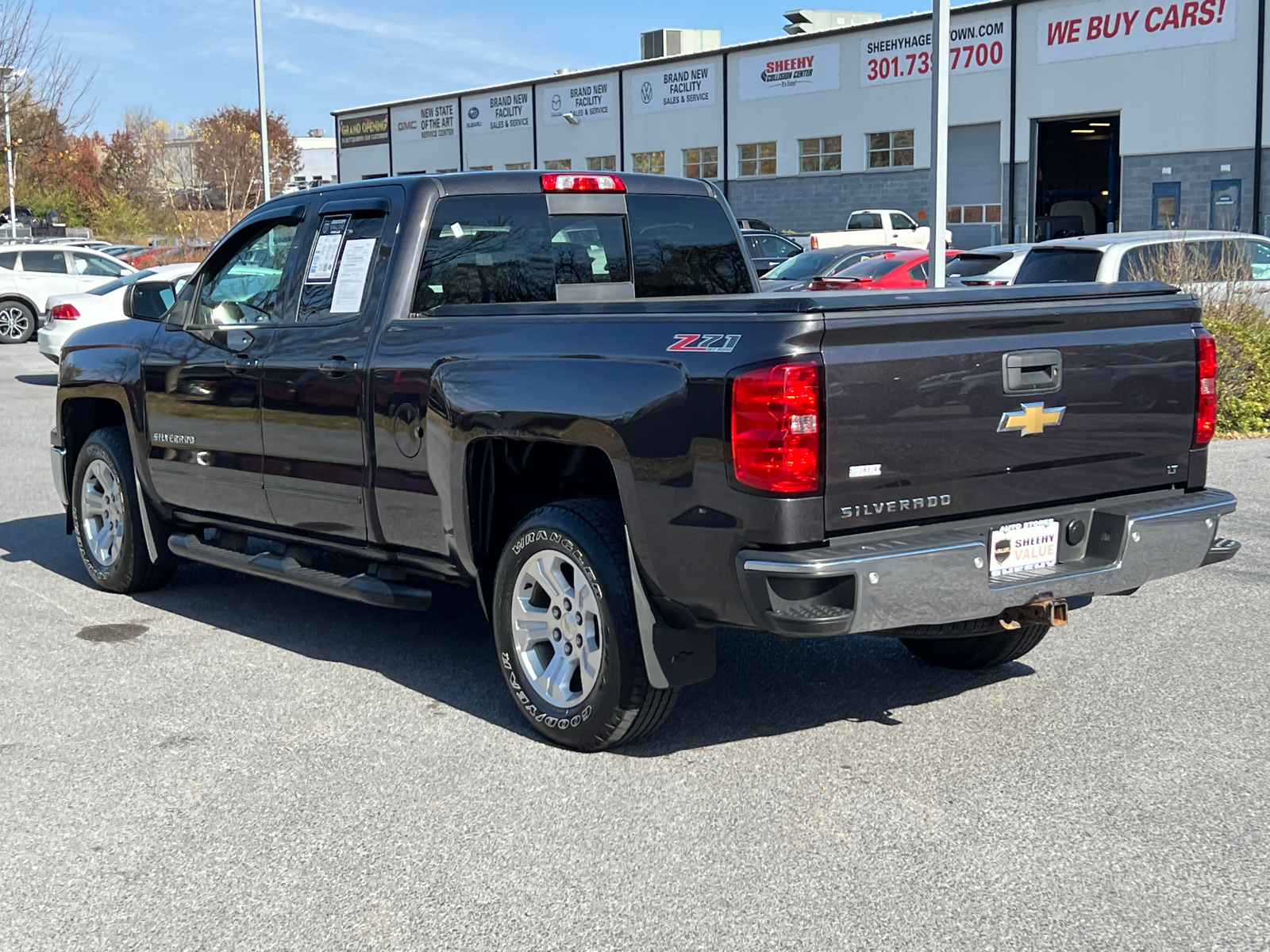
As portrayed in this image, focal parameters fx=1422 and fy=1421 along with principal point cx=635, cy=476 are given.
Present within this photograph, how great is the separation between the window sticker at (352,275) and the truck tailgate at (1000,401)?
226 centimetres

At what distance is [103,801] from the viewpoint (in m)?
4.44

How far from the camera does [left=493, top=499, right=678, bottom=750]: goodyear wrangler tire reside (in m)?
4.61

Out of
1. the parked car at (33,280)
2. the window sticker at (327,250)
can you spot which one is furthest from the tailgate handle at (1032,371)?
the parked car at (33,280)

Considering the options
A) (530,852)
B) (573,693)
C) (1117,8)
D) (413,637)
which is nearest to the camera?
(530,852)

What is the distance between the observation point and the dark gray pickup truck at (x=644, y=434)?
411 centimetres

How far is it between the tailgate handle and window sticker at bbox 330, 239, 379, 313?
2589mm

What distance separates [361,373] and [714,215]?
190 cm

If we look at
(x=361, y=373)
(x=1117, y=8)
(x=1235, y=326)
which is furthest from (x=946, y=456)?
(x=1117, y=8)

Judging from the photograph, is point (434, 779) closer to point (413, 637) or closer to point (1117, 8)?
point (413, 637)

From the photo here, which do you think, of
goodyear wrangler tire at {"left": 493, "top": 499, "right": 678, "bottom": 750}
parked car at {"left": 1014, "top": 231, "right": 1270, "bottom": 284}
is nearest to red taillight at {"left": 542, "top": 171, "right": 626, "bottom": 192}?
goodyear wrangler tire at {"left": 493, "top": 499, "right": 678, "bottom": 750}

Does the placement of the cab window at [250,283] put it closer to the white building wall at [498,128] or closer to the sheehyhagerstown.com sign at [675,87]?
the sheehyhagerstown.com sign at [675,87]

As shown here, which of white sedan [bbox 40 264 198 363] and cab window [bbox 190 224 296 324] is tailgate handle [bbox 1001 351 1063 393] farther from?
white sedan [bbox 40 264 198 363]

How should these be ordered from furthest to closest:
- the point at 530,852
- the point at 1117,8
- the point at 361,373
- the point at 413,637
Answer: the point at 1117,8, the point at 413,637, the point at 361,373, the point at 530,852

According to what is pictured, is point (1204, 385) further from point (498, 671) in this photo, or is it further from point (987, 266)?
point (987, 266)
